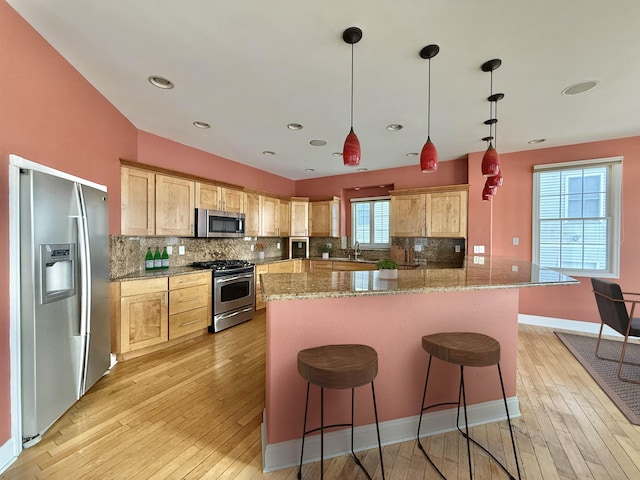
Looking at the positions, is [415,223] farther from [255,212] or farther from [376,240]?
[255,212]

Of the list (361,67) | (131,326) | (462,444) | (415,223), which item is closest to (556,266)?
(415,223)

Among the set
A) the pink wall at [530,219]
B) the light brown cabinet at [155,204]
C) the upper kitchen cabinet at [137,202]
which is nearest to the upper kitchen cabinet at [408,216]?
the pink wall at [530,219]

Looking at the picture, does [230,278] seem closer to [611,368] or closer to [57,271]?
[57,271]

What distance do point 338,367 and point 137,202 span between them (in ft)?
9.76

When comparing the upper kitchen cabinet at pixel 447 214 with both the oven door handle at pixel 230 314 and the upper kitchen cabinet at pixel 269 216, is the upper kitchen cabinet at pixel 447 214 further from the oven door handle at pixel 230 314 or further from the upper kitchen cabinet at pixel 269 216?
the oven door handle at pixel 230 314

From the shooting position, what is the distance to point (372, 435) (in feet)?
5.41

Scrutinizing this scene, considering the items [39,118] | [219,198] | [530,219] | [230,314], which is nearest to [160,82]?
[39,118]

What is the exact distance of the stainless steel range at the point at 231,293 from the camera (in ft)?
11.7

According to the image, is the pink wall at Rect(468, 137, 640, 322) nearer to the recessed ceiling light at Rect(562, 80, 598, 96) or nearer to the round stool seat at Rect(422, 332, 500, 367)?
the recessed ceiling light at Rect(562, 80, 598, 96)

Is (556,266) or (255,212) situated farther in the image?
(255,212)

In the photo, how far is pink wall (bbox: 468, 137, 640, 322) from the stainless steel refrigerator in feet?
15.3

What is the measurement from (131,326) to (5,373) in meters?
1.26

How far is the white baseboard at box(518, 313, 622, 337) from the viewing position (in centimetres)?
355

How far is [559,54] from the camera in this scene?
1.86 metres
